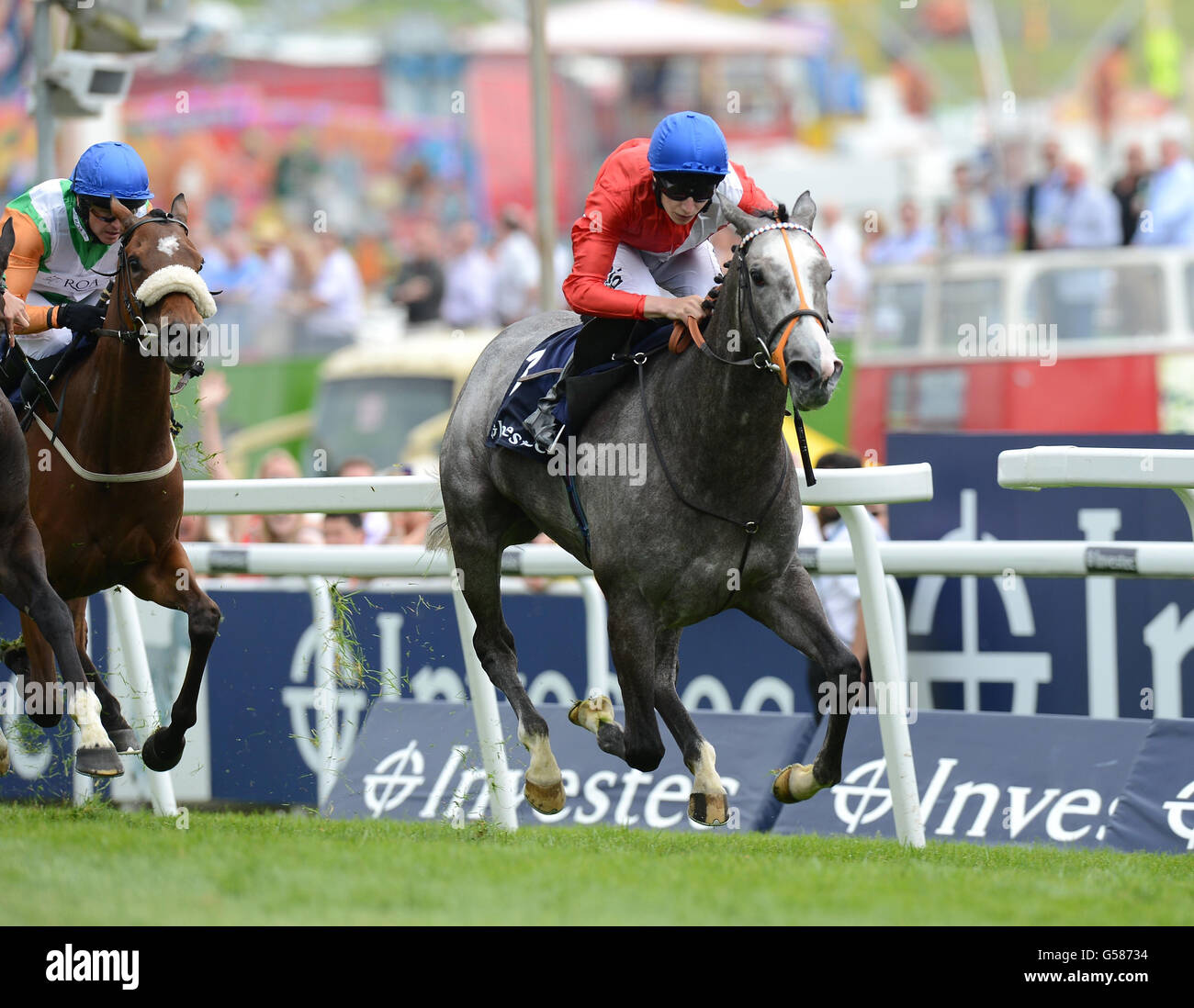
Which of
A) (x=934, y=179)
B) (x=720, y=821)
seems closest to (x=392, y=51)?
(x=934, y=179)

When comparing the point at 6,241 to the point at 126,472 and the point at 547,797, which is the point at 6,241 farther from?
the point at 547,797

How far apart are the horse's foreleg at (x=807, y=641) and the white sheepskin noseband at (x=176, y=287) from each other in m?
1.85

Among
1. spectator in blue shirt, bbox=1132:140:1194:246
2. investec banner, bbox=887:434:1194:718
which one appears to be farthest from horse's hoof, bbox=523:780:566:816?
spectator in blue shirt, bbox=1132:140:1194:246

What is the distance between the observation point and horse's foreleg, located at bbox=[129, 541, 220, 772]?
6.18m

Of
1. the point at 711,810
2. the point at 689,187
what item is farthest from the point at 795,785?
the point at 689,187

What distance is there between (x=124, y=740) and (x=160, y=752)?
320 mm

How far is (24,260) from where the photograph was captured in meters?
6.22

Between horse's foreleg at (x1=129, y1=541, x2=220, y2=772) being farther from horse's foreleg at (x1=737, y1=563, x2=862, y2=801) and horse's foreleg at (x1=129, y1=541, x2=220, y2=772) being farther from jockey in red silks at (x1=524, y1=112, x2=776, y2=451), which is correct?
horse's foreleg at (x1=737, y1=563, x2=862, y2=801)

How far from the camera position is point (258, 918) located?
4.00 metres

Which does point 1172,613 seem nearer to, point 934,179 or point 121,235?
point 121,235

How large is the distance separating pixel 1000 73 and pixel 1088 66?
4557 millimetres

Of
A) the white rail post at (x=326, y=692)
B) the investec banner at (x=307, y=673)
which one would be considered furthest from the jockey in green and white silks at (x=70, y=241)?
the investec banner at (x=307, y=673)

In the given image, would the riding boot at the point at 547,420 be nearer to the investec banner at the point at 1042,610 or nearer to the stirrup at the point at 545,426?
the stirrup at the point at 545,426

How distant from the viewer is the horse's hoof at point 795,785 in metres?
5.60
